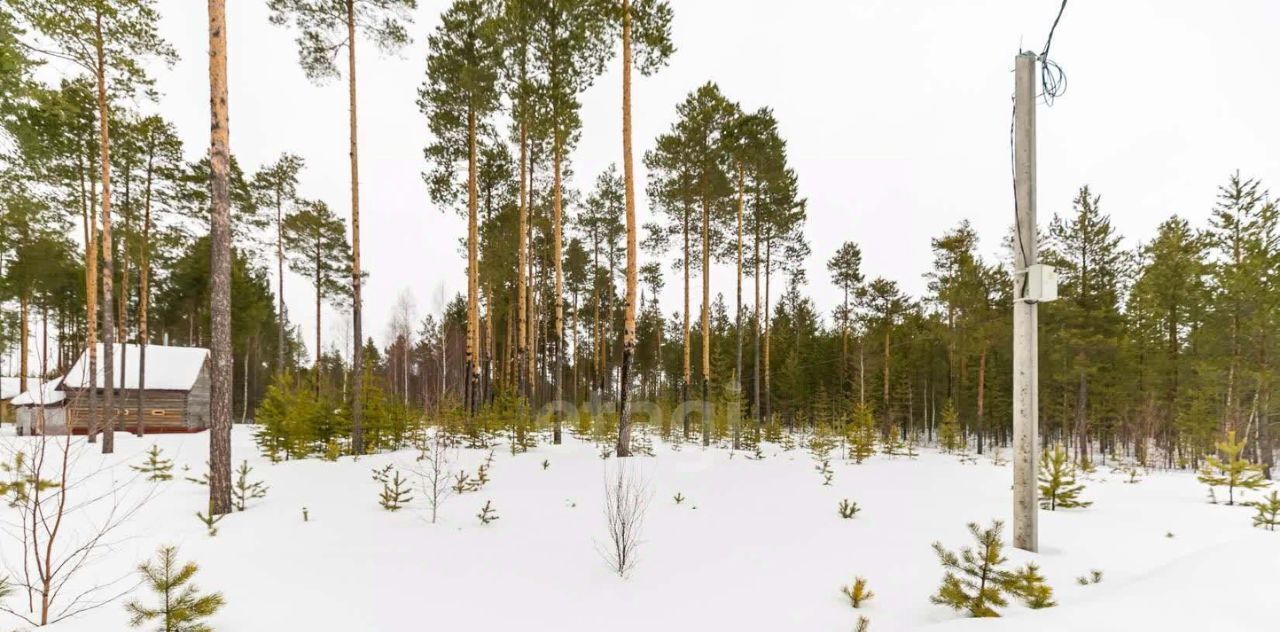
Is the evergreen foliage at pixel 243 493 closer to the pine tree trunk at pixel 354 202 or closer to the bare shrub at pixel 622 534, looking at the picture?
the pine tree trunk at pixel 354 202

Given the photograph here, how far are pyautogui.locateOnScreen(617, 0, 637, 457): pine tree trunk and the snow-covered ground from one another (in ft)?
6.82

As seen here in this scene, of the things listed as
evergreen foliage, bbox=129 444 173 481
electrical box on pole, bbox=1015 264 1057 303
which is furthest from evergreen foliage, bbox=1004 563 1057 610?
evergreen foliage, bbox=129 444 173 481

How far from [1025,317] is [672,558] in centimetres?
432

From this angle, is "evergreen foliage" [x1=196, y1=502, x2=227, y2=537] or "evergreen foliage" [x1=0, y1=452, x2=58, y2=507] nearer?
"evergreen foliage" [x1=0, y1=452, x2=58, y2=507]

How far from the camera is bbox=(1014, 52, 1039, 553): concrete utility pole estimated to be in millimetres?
4449

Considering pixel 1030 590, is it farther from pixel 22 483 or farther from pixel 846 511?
pixel 22 483

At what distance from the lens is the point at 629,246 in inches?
391

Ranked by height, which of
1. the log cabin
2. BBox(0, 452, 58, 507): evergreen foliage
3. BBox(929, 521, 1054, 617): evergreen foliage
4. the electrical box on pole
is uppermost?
the electrical box on pole

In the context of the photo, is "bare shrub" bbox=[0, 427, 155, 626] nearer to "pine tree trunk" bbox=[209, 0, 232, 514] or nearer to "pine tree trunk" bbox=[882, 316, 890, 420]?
"pine tree trunk" bbox=[209, 0, 232, 514]

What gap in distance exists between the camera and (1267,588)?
2.71 metres

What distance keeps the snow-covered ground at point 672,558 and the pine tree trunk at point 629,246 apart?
208 cm

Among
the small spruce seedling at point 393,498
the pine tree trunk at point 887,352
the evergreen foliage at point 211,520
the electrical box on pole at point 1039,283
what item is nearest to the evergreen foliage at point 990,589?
the electrical box on pole at point 1039,283

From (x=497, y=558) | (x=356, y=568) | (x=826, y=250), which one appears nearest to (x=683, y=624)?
(x=497, y=558)

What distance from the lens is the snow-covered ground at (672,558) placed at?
10.9 feet
